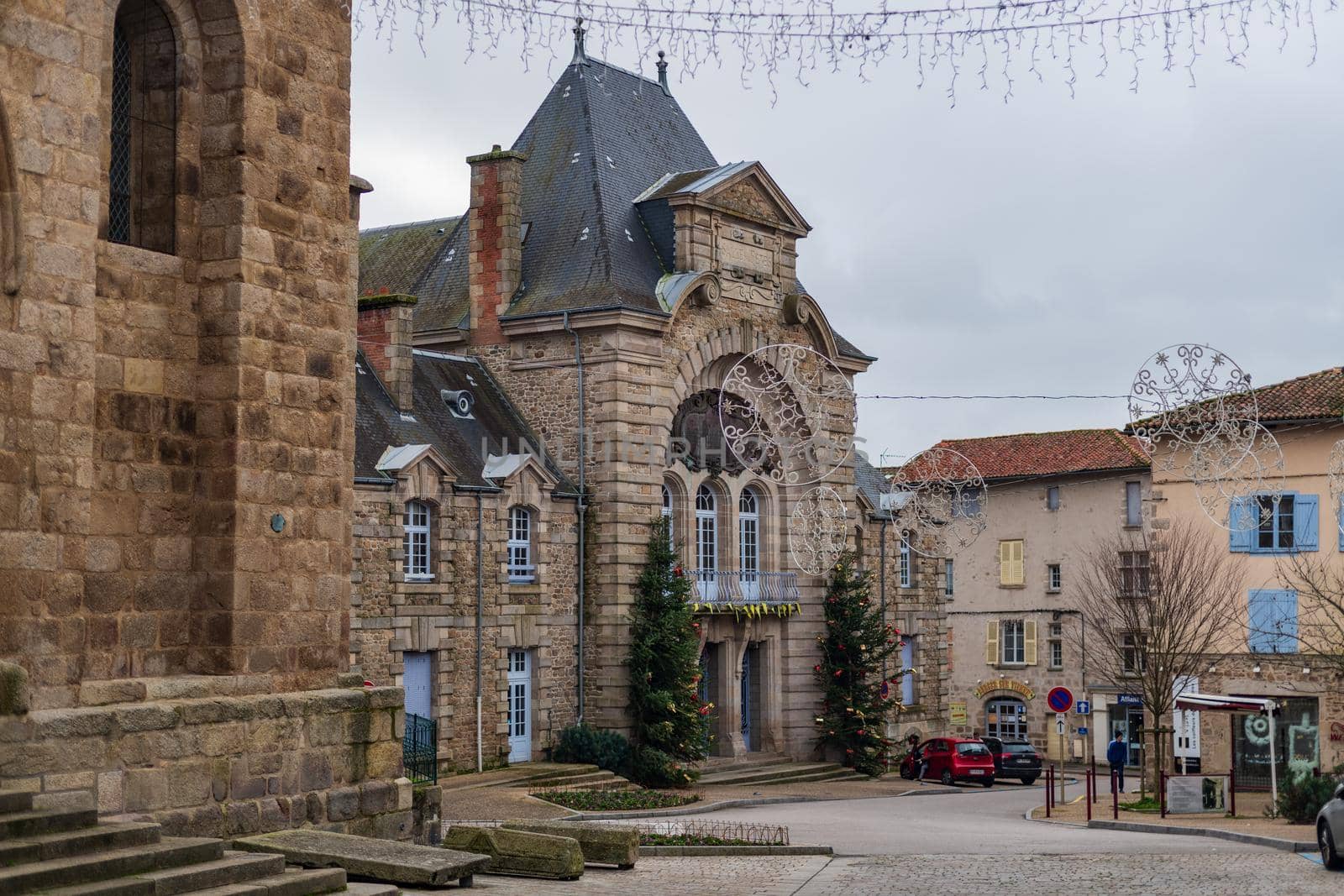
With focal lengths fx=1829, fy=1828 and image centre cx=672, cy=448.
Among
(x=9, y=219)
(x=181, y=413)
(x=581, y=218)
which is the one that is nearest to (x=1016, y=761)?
(x=581, y=218)

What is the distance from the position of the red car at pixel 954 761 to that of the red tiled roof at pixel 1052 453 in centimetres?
1386

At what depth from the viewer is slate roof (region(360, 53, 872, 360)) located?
103 ft

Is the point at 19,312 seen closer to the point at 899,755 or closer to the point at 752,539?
the point at 752,539

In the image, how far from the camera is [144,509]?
1300cm

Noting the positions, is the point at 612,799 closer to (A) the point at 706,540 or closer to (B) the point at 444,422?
(B) the point at 444,422

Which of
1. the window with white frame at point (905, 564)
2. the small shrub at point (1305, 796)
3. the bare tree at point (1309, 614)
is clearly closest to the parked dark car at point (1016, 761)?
the window with white frame at point (905, 564)

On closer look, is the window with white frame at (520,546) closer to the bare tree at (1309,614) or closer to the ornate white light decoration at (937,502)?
the ornate white light decoration at (937,502)

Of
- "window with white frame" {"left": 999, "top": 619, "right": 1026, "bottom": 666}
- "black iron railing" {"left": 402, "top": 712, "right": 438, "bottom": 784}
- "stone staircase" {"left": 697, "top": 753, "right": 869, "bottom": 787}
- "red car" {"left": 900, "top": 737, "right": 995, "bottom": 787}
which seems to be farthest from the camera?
"window with white frame" {"left": 999, "top": 619, "right": 1026, "bottom": 666}

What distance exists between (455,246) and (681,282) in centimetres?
542

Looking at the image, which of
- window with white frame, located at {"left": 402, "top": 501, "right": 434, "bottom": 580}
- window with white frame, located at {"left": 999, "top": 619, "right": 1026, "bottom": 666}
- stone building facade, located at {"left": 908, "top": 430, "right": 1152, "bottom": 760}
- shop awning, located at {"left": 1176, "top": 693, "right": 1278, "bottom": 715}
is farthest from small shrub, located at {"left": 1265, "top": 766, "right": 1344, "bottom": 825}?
window with white frame, located at {"left": 999, "top": 619, "right": 1026, "bottom": 666}

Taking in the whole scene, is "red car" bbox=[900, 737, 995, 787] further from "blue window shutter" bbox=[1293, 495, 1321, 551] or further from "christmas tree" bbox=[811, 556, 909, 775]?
"blue window shutter" bbox=[1293, 495, 1321, 551]

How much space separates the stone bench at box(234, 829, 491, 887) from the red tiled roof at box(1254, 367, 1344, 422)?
22.1m

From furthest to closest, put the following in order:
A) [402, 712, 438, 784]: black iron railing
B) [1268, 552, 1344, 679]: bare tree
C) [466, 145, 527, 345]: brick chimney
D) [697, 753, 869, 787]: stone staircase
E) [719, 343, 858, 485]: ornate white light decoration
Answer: [719, 343, 858, 485]: ornate white light decoration
[466, 145, 527, 345]: brick chimney
[697, 753, 869, 787]: stone staircase
[1268, 552, 1344, 679]: bare tree
[402, 712, 438, 784]: black iron railing

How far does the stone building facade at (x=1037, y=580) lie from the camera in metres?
47.7
